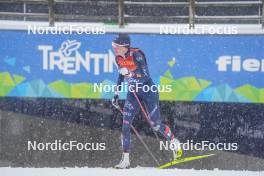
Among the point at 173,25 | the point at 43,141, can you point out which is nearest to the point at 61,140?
the point at 43,141

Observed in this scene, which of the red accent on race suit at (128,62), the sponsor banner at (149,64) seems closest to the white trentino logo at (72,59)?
the sponsor banner at (149,64)

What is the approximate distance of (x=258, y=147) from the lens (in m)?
10.7

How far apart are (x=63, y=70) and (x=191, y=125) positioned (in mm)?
2663

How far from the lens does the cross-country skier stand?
10.7 metres

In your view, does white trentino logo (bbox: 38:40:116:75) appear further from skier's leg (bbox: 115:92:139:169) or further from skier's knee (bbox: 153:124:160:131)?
skier's knee (bbox: 153:124:160:131)

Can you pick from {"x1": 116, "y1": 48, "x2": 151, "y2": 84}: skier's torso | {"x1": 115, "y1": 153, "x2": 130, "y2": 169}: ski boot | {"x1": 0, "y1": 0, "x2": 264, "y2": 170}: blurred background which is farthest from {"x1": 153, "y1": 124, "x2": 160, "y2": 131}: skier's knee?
{"x1": 116, "y1": 48, "x2": 151, "y2": 84}: skier's torso

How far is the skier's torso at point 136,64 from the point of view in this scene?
10.7m

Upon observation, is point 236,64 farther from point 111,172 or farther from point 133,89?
point 111,172

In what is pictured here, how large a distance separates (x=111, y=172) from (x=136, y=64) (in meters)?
2.10

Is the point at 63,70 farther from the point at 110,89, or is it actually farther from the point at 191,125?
the point at 191,125

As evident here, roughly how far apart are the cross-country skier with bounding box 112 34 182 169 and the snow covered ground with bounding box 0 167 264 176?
0.73 feet

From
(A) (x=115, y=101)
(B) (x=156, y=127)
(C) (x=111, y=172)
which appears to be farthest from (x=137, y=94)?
(C) (x=111, y=172)

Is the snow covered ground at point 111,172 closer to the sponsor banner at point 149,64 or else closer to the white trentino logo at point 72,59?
the sponsor banner at point 149,64

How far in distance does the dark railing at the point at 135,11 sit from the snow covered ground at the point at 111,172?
9.10 ft
